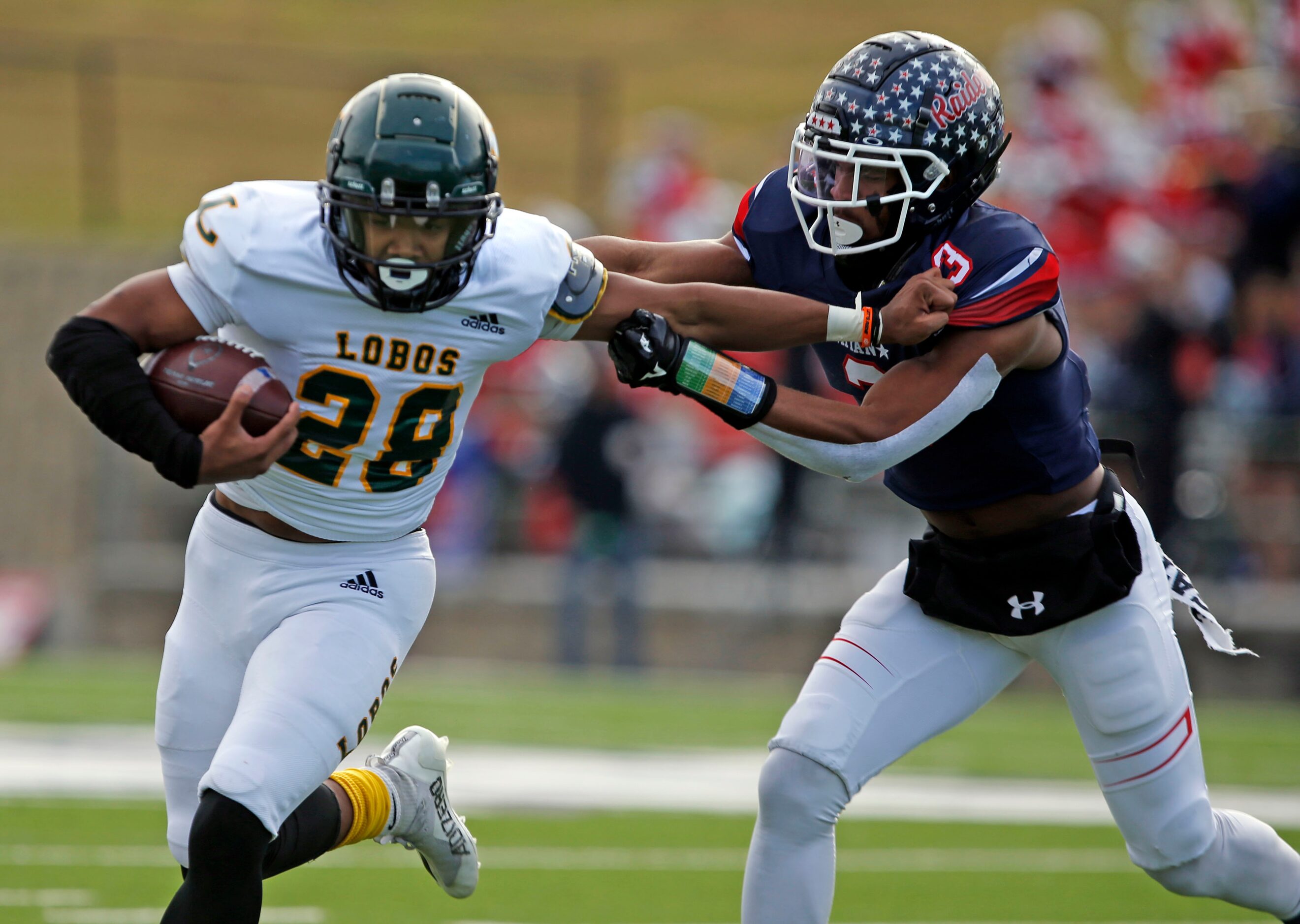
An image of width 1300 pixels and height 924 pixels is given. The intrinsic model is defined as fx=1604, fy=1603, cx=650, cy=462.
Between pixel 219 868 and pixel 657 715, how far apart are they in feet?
18.2

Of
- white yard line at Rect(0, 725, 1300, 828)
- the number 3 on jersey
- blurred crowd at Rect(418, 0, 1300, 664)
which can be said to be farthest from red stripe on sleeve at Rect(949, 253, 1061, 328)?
blurred crowd at Rect(418, 0, 1300, 664)

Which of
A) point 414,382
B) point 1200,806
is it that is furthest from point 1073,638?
point 414,382

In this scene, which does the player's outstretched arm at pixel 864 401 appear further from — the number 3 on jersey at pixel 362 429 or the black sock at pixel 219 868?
the black sock at pixel 219 868

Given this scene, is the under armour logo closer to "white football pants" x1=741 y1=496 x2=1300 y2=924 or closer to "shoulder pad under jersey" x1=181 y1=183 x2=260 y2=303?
"white football pants" x1=741 y1=496 x2=1300 y2=924

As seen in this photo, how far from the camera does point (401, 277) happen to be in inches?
123

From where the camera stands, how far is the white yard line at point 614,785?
19.9 ft

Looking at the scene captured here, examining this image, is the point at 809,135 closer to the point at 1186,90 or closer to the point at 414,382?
the point at 414,382

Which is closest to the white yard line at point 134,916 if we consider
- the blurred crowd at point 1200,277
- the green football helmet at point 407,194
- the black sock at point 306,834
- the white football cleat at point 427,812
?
the white football cleat at point 427,812

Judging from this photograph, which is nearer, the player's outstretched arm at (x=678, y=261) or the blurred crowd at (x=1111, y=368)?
the player's outstretched arm at (x=678, y=261)

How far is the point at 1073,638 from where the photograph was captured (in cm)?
356

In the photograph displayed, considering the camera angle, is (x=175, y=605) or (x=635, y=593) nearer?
(x=635, y=593)

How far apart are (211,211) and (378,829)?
57.5 inches

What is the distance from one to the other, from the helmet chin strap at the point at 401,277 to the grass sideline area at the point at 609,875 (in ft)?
6.54

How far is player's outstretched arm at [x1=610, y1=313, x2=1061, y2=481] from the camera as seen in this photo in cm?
323
